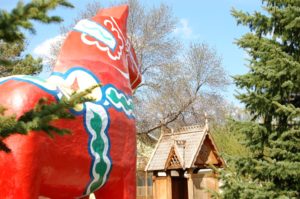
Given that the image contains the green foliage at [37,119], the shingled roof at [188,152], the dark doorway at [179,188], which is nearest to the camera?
the green foliage at [37,119]

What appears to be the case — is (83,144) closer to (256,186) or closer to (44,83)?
(44,83)

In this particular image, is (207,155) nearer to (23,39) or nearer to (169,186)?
(169,186)

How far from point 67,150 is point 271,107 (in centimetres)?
398

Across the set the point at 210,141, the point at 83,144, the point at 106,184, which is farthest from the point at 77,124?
the point at 210,141

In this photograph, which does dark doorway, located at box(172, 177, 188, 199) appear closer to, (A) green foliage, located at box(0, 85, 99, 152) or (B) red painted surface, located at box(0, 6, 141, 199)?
(B) red painted surface, located at box(0, 6, 141, 199)

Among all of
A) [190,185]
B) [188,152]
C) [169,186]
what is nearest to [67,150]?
[190,185]

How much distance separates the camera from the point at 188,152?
13070 millimetres

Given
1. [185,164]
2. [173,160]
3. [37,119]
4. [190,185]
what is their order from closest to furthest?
[37,119] < [190,185] < [185,164] < [173,160]

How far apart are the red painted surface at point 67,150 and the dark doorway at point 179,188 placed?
27.7ft

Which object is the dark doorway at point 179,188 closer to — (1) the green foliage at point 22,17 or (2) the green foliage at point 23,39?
(2) the green foliage at point 23,39

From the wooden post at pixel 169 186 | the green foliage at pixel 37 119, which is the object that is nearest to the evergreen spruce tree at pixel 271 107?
the green foliage at pixel 37 119

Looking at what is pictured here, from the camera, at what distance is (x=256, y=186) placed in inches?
271

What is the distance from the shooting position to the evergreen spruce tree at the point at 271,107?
22.2 ft

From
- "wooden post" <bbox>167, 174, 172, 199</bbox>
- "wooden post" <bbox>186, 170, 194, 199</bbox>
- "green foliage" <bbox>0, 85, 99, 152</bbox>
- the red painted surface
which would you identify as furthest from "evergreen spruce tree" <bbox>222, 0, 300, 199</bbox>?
"wooden post" <bbox>167, 174, 172, 199</bbox>
